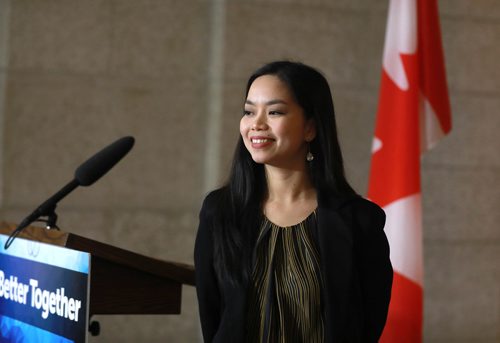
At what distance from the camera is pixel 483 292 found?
5.56 m

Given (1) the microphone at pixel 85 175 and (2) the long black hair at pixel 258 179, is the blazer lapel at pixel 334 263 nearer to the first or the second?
(2) the long black hair at pixel 258 179

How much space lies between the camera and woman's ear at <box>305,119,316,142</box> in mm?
2461

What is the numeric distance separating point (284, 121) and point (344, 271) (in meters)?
0.48

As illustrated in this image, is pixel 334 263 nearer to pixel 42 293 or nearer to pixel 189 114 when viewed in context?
pixel 42 293

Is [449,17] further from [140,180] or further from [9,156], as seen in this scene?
[9,156]


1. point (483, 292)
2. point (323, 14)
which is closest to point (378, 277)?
→ point (323, 14)

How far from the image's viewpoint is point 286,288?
7.60 feet

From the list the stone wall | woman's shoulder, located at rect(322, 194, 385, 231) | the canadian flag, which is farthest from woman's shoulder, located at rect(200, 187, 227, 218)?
the stone wall

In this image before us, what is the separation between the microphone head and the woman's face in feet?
1.40

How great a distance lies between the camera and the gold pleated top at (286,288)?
2.29 meters

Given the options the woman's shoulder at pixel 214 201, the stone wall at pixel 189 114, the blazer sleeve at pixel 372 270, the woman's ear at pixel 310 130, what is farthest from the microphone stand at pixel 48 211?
the stone wall at pixel 189 114

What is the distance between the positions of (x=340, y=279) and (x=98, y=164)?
0.85 meters

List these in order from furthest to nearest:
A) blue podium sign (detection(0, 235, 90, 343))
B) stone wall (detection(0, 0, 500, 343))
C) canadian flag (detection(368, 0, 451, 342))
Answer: stone wall (detection(0, 0, 500, 343)) < canadian flag (detection(368, 0, 451, 342)) < blue podium sign (detection(0, 235, 90, 343))

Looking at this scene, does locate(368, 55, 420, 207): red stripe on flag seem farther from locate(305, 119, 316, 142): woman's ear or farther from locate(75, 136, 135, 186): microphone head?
locate(75, 136, 135, 186): microphone head
